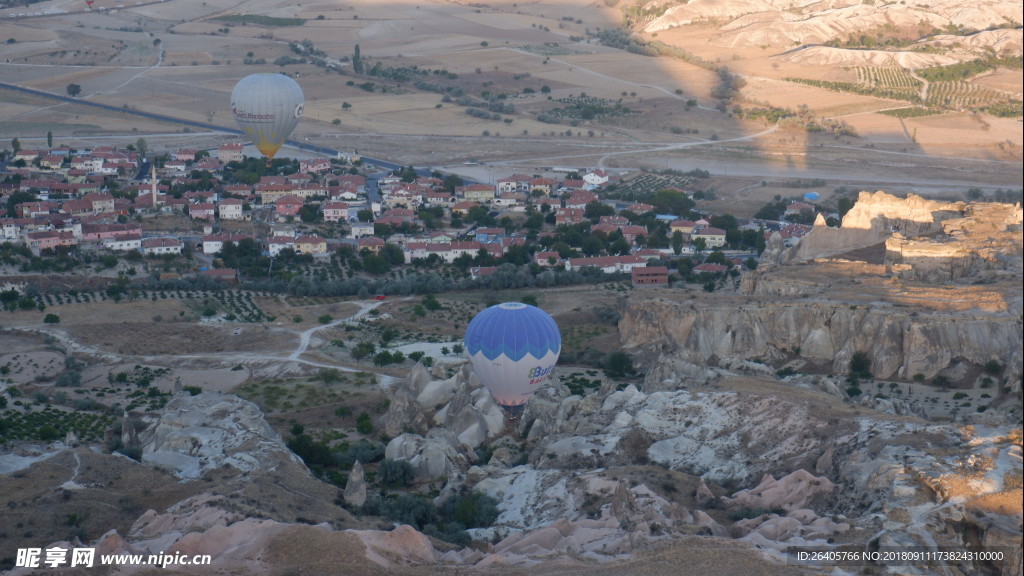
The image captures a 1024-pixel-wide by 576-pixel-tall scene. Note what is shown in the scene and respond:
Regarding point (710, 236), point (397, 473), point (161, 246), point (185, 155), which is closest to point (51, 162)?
point (185, 155)

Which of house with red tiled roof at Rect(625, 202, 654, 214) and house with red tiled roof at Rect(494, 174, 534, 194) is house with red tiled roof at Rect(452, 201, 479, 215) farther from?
house with red tiled roof at Rect(625, 202, 654, 214)

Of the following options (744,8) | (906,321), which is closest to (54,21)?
(744,8)

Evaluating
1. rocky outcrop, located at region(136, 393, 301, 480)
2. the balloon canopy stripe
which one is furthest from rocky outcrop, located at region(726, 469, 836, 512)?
the balloon canopy stripe

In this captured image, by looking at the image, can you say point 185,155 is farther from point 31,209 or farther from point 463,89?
point 463,89

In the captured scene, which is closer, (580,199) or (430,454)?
(430,454)

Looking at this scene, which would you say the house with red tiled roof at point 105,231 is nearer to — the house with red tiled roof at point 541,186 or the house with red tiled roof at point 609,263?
the house with red tiled roof at point 609,263
